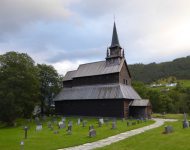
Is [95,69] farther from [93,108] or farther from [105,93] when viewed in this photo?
[93,108]

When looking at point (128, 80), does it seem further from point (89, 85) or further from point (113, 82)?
point (89, 85)

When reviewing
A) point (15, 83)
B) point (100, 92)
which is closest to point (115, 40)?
point (100, 92)

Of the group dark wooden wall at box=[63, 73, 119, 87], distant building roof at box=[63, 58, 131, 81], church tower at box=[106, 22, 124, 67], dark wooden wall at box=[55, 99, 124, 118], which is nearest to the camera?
dark wooden wall at box=[55, 99, 124, 118]

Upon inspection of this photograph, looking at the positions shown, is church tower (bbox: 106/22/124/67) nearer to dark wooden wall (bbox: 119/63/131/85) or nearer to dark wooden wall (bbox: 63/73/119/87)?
dark wooden wall (bbox: 119/63/131/85)

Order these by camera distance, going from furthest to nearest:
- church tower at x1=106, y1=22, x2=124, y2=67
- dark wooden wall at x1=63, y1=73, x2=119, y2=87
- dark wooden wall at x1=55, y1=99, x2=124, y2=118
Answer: church tower at x1=106, y1=22, x2=124, y2=67
dark wooden wall at x1=63, y1=73, x2=119, y2=87
dark wooden wall at x1=55, y1=99, x2=124, y2=118

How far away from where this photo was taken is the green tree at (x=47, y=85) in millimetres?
40406

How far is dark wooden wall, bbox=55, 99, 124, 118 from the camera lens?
27802 millimetres

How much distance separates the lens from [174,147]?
894 cm

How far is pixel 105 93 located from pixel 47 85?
18103 millimetres

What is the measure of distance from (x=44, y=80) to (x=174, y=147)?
35.7 m

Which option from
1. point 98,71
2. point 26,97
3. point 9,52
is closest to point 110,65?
point 98,71

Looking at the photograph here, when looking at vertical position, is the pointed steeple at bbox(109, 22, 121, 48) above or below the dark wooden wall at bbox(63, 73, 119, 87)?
above

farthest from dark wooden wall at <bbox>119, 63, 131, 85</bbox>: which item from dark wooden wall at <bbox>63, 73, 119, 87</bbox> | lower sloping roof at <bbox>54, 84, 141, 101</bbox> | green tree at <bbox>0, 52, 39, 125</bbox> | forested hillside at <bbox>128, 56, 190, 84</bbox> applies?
forested hillside at <bbox>128, 56, 190, 84</bbox>

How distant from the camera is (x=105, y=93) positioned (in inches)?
1169
